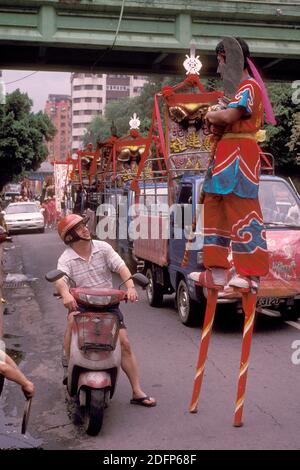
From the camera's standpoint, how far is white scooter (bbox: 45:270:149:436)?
479cm

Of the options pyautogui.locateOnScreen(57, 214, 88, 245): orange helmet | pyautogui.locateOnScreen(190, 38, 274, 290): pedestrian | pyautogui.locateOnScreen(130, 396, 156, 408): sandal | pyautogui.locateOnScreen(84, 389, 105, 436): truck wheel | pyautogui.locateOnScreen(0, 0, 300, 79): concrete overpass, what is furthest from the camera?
pyautogui.locateOnScreen(0, 0, 300, 79): concrete overpass

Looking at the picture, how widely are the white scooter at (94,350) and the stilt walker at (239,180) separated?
0.95 metres

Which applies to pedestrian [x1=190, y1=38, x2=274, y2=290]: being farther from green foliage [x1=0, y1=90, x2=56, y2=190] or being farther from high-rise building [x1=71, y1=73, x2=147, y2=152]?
high-rise building [x1=71, y1=73, x2=147, y2=152]

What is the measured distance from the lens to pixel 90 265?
5383mm

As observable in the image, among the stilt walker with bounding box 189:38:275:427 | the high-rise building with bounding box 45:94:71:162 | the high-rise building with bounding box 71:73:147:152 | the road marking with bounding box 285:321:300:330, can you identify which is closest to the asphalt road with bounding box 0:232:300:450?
the road marking with bounding box 285:321:300:330

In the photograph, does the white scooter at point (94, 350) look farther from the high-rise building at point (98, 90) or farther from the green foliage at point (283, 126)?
the high-rise building at point (98, 90)

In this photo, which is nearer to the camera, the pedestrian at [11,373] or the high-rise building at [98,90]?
the pedestrian at [11,373]

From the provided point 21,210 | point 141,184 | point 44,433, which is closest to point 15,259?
point 141,184

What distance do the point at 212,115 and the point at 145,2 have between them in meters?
13.8

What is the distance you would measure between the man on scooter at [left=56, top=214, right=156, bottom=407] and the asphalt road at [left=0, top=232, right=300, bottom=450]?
39 cm

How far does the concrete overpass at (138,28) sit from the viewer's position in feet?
55.9

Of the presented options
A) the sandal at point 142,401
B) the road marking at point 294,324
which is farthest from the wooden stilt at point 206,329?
the road marking at point 294,324

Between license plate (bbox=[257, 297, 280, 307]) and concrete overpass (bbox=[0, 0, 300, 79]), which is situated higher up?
concrete overpass (bbox=[0, 0, 300, 79])

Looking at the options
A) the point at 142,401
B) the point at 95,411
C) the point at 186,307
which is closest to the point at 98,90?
the point at 186,307
